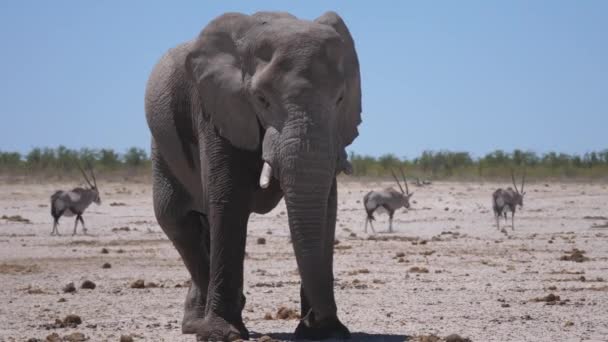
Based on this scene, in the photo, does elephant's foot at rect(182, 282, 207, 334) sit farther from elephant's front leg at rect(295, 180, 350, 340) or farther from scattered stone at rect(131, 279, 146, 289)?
scattered stone at rect(131, 279, 146, 289)

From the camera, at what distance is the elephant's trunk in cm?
834

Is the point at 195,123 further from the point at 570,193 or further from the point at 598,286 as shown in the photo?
the point at 570,193

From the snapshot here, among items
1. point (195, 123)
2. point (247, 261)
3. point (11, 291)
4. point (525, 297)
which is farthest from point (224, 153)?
point (247, 261)

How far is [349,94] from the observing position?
9.00m

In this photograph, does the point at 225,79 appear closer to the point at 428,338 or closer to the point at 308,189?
the point at 308,189

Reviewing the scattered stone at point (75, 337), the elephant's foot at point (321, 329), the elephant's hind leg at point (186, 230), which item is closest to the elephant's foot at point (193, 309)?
the elephant's hind leg at point (186, 230)

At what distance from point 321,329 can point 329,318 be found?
16 centimetres

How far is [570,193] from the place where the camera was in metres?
42.3

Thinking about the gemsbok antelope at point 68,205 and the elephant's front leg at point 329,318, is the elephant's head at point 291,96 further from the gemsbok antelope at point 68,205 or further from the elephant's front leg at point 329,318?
the gemsbok antelope at point 68,205

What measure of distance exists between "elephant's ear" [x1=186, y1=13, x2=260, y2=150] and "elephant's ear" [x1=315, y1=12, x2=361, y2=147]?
26.7 inches

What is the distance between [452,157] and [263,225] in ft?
120

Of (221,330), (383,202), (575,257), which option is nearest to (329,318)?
(221,330)

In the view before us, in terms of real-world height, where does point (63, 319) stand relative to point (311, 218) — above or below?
below

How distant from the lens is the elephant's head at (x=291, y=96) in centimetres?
838
